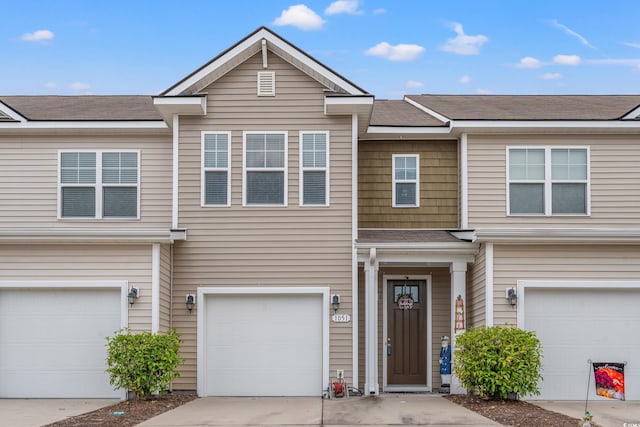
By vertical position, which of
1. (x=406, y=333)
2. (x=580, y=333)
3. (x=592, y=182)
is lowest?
A: (x=406, y=333)

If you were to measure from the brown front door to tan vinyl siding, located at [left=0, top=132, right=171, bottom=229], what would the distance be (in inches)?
201

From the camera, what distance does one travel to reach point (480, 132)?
17812 millimetres

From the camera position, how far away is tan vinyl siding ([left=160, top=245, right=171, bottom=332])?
16234 mm

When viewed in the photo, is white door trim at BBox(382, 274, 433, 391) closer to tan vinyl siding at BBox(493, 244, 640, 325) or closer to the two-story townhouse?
the two-story townhouse

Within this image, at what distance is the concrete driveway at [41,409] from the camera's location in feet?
42.8

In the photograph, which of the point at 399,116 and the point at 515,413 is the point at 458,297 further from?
the point at 399,116

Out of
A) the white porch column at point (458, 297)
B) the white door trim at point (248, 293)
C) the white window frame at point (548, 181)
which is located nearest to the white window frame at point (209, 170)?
the white door trim at point (248, 293)

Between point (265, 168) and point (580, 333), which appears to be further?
point (265, 168)

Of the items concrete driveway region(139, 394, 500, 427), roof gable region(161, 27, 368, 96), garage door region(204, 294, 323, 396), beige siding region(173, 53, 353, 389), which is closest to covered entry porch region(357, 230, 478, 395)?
beige siding region(173, 53, 353, 389)

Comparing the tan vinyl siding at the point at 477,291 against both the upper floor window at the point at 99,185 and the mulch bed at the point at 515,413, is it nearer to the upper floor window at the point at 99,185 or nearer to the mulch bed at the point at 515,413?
the mulch bed at the point at 515,413

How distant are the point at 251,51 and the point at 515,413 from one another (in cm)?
840

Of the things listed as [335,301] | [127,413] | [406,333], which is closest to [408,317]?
[406,333]

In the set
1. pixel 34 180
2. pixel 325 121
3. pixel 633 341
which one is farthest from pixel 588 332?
pixel 34 180

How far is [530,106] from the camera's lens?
19.7 metres
